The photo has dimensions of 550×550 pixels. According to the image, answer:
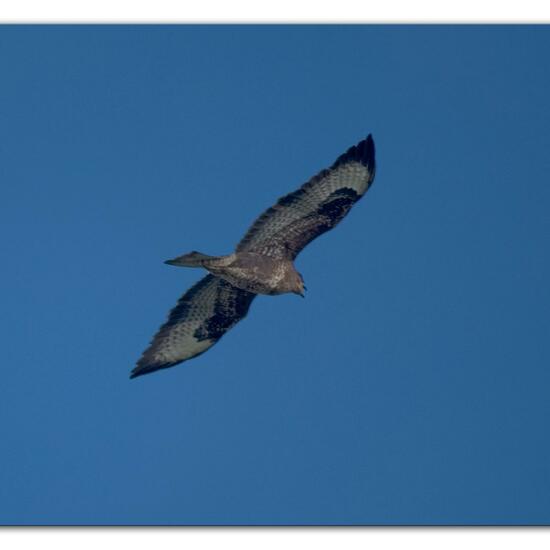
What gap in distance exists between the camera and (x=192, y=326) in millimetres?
9750

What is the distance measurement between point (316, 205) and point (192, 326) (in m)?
1.77

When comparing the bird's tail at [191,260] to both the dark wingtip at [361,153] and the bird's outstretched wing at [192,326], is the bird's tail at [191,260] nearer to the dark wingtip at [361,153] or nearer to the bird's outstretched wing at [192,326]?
the bird's outstretched wing at [192,326]

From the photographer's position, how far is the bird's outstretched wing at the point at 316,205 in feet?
29.0

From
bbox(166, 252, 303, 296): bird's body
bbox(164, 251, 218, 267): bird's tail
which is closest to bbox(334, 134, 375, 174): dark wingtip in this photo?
bbox(166, 252, 303, 296): bird's body

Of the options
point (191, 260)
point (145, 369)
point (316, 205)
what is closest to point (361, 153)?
point (316, 205)

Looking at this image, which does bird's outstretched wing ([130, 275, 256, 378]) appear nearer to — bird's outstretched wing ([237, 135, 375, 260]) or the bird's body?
the bird's body

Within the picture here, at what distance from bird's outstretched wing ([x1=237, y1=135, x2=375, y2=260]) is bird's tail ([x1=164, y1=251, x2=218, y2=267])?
389 mm

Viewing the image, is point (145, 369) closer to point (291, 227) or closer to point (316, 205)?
point (291, 227)

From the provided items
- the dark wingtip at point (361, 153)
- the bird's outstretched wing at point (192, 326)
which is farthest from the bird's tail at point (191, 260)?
the dark wingtip at point (361, 153)

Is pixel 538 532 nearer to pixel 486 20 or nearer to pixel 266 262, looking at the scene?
pixel 266 262

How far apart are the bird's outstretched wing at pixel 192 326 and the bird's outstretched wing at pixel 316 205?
79 cm
